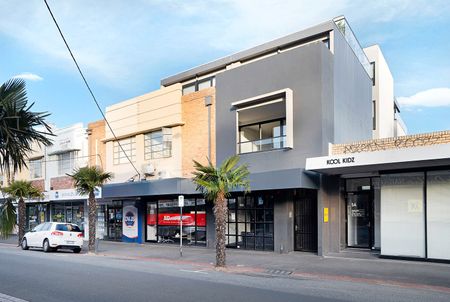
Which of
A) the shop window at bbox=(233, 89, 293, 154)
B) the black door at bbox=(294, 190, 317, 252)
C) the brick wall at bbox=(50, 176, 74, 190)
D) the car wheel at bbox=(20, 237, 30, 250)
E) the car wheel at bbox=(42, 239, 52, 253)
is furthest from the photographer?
the brick wall at bbox=(50, 176, 74, 190)

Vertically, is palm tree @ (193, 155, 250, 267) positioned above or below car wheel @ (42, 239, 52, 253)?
above

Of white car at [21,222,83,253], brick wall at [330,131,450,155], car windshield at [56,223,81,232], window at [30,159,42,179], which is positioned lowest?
white car at [21,222,83,253]

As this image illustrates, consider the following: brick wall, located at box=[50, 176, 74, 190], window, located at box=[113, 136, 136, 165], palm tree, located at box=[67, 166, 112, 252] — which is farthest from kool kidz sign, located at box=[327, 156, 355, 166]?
brick wall, located at box=[50, 176, 74, 190]

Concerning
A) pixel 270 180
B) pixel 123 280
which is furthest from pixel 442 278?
pixel 123 280

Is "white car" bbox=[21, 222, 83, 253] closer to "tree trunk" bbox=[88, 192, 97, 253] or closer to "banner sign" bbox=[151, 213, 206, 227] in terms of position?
"tree trunk" bbox=[88, 192, 97, 253]

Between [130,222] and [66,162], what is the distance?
8911 mm

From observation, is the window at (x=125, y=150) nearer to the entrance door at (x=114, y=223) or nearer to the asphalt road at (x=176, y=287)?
the entrance door at (x=114, y=223)

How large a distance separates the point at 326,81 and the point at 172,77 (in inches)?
662

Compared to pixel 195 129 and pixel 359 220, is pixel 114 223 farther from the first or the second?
pixel 359 220

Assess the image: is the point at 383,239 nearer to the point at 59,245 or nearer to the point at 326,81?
the point at 326,81

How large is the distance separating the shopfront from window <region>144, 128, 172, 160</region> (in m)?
2.59

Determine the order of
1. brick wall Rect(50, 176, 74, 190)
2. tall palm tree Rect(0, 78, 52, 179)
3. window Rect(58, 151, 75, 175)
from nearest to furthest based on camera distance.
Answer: tall palm tree Rect(0, 78, 52, 179) → brick wall Rect(50, 176, 74, 190) → window Rect(58, 151, 75, 175)

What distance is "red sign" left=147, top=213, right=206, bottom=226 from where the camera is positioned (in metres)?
22.1

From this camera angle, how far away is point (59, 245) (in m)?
20.9
